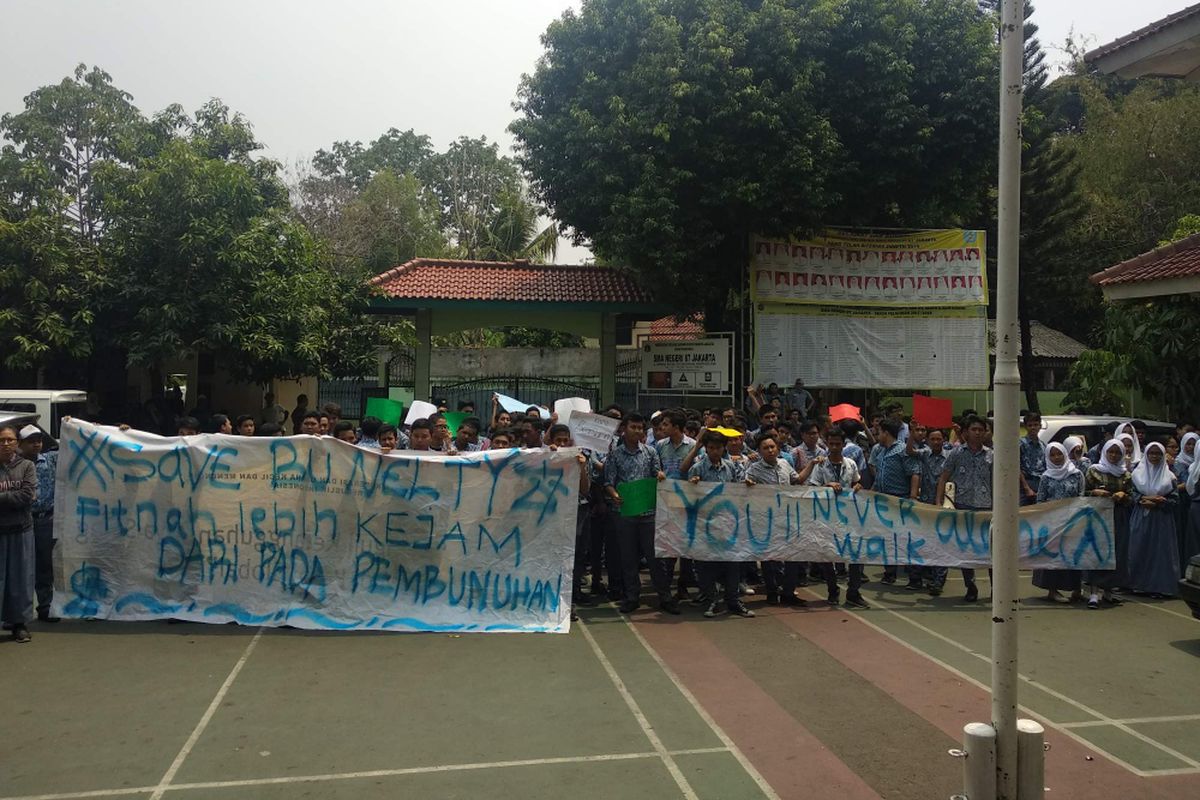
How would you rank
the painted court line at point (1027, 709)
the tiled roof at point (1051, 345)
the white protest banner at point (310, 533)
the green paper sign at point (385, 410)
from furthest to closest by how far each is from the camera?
the tiled roof at point (1051, 345), the green paper sign at point (385, 410), the white protest banner at point (310, 533), the painted court line at point (1027, 709)

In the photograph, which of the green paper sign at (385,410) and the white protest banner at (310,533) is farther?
the green paper sign at (385,410)

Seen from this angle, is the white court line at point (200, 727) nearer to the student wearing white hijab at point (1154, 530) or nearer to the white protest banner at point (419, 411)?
the white protest banner at point (419, 411)

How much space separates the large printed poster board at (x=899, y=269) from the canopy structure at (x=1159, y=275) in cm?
324

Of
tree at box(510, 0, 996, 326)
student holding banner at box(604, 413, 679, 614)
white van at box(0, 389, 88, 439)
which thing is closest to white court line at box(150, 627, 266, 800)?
student holding banner at box(604, 413, 679, 614)

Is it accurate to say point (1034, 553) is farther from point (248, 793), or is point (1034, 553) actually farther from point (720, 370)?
point (720, 370)

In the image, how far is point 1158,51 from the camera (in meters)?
6.92

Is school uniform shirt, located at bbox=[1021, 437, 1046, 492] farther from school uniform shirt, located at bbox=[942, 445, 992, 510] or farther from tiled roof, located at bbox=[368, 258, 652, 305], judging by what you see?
tiled roof, located at bbox=[368, 258, 652, 305]

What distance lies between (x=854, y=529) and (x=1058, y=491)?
1991 mm

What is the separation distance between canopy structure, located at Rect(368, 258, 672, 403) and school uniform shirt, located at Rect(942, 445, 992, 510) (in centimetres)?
1149

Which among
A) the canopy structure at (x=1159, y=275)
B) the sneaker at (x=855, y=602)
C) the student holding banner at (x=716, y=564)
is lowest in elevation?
the sneaker at (x=855, y=602)

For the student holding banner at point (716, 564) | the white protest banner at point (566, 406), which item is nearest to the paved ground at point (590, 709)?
the student holding banner at point (716, 564)

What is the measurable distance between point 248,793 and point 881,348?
55.7 ft

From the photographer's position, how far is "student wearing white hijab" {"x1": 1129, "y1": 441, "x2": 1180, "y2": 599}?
842cm

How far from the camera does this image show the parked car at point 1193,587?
6.64 metres
